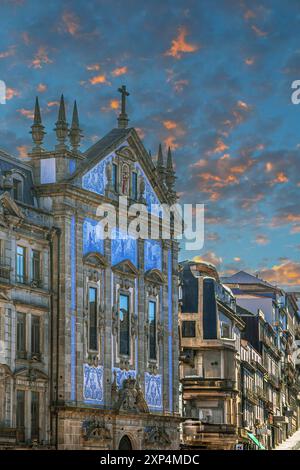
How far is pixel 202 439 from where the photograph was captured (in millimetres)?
88875

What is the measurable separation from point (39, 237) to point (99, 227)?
6.24 m

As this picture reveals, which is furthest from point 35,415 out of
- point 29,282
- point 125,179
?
point 125,179

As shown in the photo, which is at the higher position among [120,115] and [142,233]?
[120,115]

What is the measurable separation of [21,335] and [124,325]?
1088 cm

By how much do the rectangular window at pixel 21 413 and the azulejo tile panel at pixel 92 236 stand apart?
9954 millimetres

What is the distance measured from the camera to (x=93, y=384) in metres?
68.4

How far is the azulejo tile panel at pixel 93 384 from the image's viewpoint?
2660 inches

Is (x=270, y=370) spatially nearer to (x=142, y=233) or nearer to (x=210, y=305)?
(x=210, y=305)

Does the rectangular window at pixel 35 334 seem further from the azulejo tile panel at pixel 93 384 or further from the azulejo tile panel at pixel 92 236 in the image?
the azulejo tile panel at pixel 92 236

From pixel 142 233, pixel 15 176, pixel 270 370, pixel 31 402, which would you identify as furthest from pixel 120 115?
pixel 270 370

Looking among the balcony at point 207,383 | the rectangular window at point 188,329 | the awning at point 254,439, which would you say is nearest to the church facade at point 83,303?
the balcony at point 207,383

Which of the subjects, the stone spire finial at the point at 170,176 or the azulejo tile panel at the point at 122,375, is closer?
the azulejo tile panel at the point at 122,375
